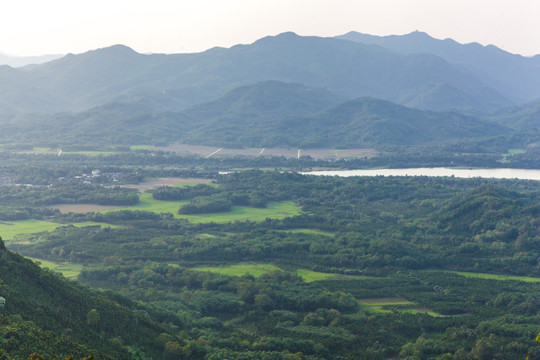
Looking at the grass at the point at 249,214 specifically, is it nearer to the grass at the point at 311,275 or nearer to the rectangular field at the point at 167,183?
the rectangular field at the point at 167,183

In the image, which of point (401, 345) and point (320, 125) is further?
point (320, 125)

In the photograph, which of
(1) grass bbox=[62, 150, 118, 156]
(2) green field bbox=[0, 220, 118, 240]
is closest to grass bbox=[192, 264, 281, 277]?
Answer: (2) green field bbox=[0, 220, 118, 240]

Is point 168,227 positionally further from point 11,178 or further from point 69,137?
point 69,137

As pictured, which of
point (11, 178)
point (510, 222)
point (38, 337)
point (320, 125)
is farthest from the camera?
point (320, 125)

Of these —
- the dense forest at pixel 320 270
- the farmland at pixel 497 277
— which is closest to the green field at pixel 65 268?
the dense forest at pixel 320 270

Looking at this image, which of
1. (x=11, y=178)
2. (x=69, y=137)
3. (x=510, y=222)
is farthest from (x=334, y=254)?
(x=69, y=137)

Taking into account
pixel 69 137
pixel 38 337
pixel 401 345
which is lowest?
pixel 401 345

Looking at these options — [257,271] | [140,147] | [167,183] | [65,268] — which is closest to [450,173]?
[167,183]
